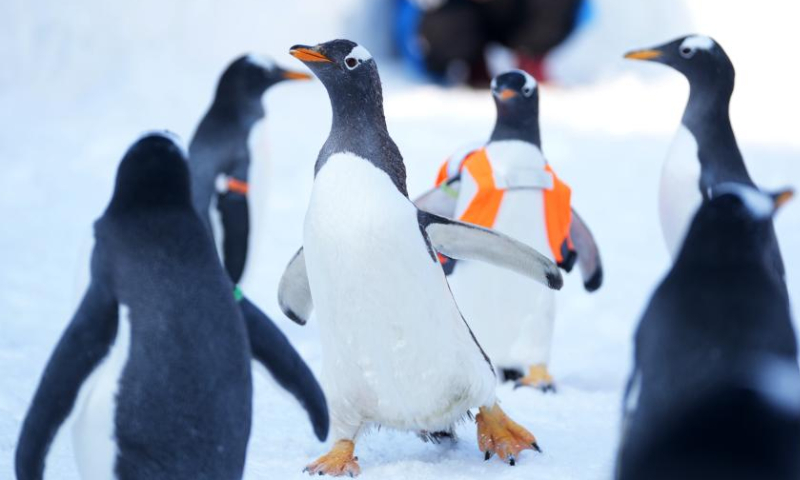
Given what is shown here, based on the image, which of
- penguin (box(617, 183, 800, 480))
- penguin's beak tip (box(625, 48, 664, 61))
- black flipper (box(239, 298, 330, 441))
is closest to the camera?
penguin (box(617, 183, 800, 480))

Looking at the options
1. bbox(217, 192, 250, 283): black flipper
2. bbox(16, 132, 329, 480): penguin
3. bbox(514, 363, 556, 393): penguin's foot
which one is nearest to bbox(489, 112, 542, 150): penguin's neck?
bbox(514, 363, 556, 393): penguin's foot

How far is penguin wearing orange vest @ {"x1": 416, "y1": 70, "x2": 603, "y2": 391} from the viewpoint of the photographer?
8.03 ft

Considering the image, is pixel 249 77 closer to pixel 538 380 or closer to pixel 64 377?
pixel 538 380

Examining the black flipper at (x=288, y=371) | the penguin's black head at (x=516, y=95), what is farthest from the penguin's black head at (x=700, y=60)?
the black flipper at (x=288, y=371)

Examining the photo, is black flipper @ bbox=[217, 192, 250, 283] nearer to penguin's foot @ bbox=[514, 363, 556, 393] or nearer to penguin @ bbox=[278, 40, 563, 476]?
penguin's foot @ bbox=[514, 363, 556, 393]

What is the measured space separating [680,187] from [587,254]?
28 centimetres

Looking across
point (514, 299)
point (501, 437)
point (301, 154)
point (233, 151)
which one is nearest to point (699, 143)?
point (514, 299)

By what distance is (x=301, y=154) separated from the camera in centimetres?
480

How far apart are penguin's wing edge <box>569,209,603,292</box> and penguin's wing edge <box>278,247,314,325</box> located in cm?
91

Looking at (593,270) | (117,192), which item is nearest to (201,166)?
(593,270)

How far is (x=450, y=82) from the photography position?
644 centimetres

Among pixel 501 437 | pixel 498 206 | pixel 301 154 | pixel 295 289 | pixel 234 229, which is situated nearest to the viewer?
pixel 501 437

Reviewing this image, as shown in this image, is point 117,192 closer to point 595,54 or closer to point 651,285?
point 651,285

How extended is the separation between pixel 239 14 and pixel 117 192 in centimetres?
493
